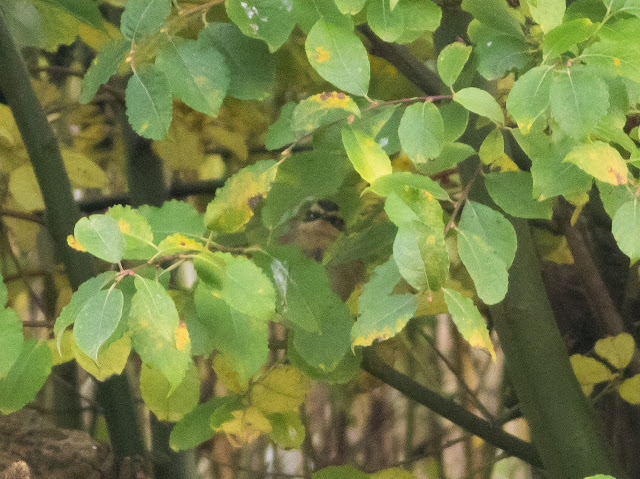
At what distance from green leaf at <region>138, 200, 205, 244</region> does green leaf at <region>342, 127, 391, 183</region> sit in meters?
0.13

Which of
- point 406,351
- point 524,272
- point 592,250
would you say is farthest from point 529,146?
point 406,351

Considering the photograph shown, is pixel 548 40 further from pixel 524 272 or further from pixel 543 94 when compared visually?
pixel 524 272

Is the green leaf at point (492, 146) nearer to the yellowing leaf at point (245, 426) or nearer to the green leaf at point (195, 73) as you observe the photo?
the green leaf at point (195, 73)

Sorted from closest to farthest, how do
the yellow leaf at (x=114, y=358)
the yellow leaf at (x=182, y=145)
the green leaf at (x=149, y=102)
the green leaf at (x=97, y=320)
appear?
1. the green leaf at (x=97, y=320)
2. the green leaf at (x=149, y=102)
3. the yellow leaf at (x=114, y=358)
4. the yellow leaf at (x=182, y=145)

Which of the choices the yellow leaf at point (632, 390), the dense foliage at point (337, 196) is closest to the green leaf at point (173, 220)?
the dense foliage at point (337, 196)

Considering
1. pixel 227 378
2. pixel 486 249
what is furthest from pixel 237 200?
pixel 227 378

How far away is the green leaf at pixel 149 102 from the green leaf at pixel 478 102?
189 millimetres

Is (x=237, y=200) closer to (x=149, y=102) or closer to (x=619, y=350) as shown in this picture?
(x=149, y=102)

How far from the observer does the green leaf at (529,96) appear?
370 mm

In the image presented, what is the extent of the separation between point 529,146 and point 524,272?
0.20m

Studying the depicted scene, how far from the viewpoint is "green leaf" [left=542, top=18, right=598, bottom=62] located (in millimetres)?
354

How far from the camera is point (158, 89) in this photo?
44 centimetres

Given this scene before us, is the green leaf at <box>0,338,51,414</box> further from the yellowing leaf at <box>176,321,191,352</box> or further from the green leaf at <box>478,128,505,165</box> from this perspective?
the green leaf at <box>478,128,505,165</box>

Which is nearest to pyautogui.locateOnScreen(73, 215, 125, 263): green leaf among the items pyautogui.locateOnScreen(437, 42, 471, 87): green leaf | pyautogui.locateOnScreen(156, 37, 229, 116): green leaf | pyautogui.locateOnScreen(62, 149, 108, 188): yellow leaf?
pyautogui.locateOnScreen(156, 37, 229, 116): green leaf
